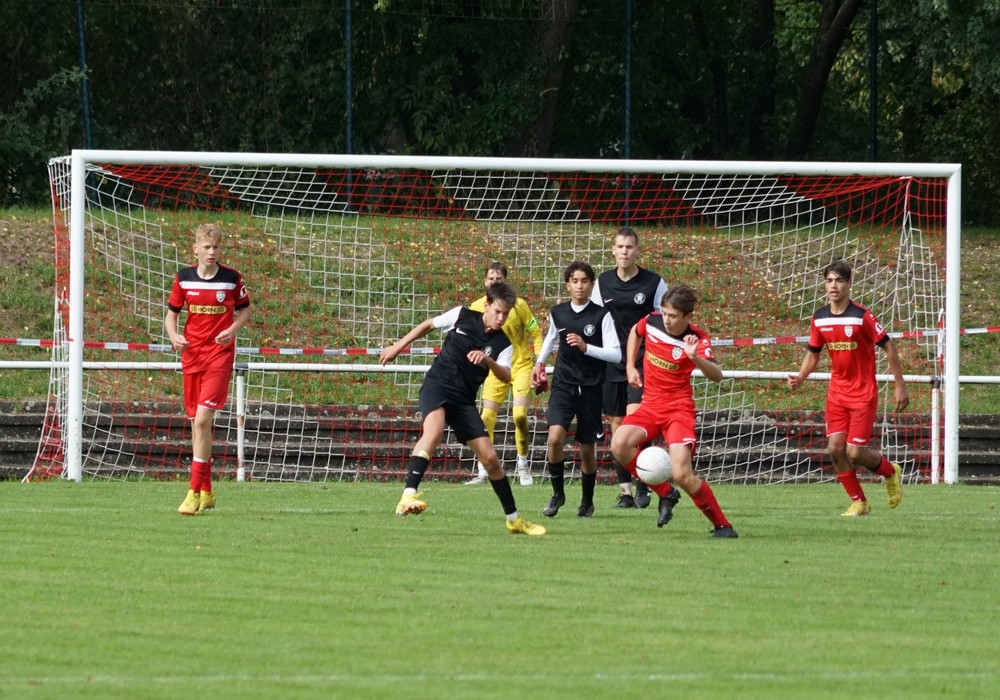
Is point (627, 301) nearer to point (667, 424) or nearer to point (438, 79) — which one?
point (667, 424)

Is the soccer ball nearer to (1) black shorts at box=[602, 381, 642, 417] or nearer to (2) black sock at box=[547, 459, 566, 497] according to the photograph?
(2) black sock at box=[547, 459, 566, 497]

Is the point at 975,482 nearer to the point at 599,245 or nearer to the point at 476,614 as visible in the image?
the point at 599,245

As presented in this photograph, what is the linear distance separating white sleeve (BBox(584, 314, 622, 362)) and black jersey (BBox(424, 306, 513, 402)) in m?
1.06

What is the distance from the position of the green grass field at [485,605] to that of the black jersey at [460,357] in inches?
36.5

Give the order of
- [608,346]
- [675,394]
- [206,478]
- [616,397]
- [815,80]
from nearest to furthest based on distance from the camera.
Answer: [675,394] < [206,478] < [608,346] < [616,397] < [815,80]

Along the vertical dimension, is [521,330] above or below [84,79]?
below

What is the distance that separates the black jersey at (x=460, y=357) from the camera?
9695 mm

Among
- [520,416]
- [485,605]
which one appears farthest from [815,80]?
[485,605]

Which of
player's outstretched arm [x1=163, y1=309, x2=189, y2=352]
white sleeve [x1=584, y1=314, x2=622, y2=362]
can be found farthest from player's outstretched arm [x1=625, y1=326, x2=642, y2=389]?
player's outstretched arm [x1=163, y1=309, x2=189, y2=352]

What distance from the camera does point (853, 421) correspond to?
1095 centimetres

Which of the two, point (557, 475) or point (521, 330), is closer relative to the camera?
point (557, 475)

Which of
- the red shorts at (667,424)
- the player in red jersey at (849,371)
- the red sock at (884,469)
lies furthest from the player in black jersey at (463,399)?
the red sock at (884,469)

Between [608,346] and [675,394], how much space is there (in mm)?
1387

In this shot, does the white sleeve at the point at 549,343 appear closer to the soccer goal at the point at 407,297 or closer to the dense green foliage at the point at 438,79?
the soccer goal at the point at 407,297
